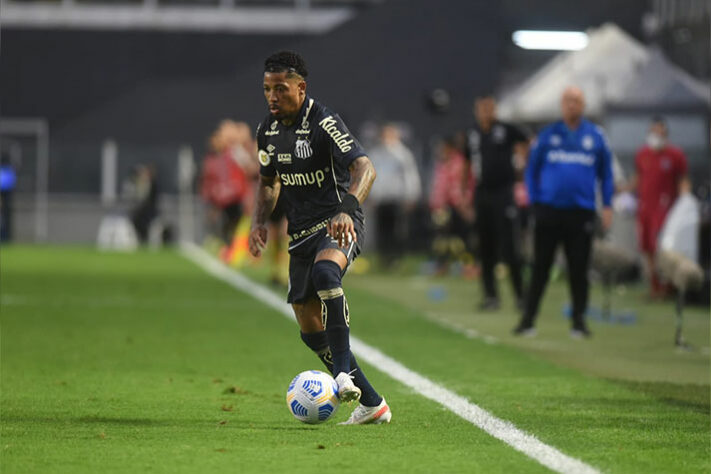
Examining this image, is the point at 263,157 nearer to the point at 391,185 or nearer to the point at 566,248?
the point at 566,248

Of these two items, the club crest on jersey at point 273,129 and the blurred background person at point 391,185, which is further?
the blurred background person at point 391,185

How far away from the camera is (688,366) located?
39.8ft

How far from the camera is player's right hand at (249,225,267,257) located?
8.63 metres

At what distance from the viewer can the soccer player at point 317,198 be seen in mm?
8086

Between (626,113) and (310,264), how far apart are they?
1730 centimetres

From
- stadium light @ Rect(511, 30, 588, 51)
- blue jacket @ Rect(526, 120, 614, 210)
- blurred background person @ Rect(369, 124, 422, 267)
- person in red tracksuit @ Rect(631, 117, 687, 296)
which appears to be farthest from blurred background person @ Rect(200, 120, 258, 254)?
blue jacket @ Rect(526, 120, 614, 210)

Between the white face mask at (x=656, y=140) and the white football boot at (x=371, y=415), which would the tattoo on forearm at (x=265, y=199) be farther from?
the white face mask at (x=656, y=140)

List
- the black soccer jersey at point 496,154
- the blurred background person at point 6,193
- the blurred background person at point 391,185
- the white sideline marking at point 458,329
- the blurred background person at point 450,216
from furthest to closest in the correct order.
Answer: the blurred background person at point 6,193 < the blurred background person at point 450,216 < the blurred background person at point 391,185 < the black soccer jersey at point 496,154 < the white sideline marking at point 458,329

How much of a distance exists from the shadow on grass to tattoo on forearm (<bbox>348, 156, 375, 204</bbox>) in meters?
2.55

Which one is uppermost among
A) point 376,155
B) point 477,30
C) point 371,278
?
point 477,30

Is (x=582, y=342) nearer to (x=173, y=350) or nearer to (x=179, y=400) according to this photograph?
(x=173, y=350)

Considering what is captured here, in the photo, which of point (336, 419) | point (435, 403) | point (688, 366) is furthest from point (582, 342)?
point (336, 419)

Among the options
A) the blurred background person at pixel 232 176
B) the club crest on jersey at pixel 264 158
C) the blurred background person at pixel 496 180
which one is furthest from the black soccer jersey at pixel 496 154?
the blurred background person at pixel 232 176

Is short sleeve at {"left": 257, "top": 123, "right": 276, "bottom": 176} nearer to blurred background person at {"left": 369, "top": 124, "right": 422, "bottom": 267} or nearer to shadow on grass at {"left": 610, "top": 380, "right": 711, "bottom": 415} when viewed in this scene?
shadow on grass at {"left": 610, "top": 380, "right": 711, "bottom": 415}
